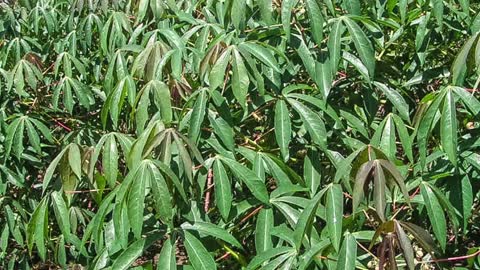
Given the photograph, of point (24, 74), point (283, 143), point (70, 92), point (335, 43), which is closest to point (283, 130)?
point (283, 143)

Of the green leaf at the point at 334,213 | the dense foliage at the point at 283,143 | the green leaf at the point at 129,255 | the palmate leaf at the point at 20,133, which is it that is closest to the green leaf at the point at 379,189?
the dense foliage at the point at 283,143

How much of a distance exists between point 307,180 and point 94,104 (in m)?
1.29

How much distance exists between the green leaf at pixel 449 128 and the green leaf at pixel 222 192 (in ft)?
1.82

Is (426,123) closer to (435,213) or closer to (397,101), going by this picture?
(435,213)

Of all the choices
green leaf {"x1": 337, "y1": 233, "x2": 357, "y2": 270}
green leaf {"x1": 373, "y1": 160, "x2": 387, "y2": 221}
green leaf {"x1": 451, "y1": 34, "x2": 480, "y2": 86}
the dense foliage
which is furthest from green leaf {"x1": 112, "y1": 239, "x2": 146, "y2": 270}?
green leaf {"x1": 451, "y1": 34, "x2": 480, "y2": 86}

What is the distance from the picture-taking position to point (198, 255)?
186cm

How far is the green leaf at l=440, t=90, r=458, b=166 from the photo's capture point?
182cm

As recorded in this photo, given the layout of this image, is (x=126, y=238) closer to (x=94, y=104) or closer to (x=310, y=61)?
(x=310, y=61)

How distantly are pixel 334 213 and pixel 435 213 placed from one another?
0.32m

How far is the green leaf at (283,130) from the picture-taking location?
207cm

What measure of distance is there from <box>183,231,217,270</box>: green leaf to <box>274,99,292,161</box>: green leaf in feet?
1.17

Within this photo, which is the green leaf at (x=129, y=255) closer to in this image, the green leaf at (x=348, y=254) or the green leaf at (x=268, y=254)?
the green leaf at (x=268, y=254)

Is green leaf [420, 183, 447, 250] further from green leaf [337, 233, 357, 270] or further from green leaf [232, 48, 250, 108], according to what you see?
green leaf [232, 48, 250, 108]

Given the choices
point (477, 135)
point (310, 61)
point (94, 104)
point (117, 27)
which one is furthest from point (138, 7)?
point (477, 135)
